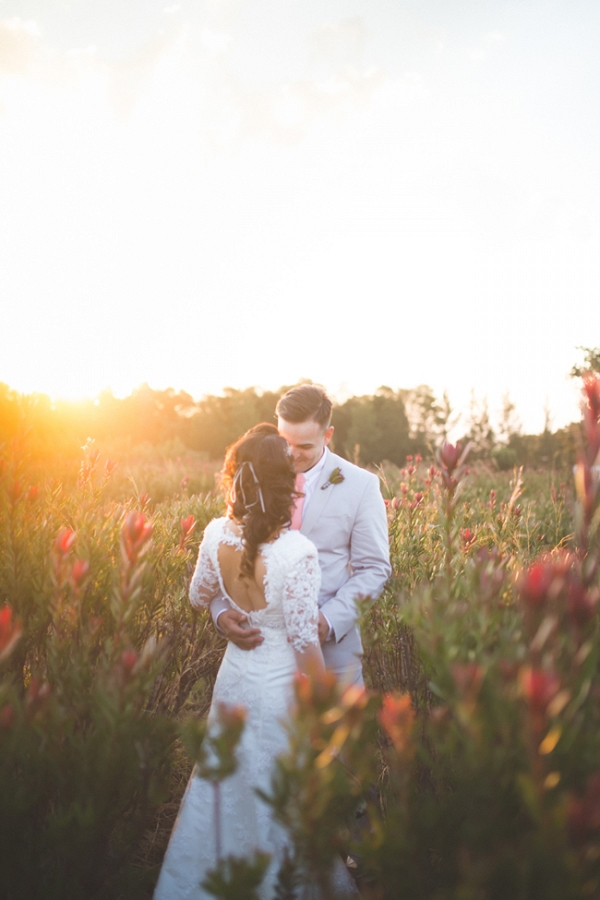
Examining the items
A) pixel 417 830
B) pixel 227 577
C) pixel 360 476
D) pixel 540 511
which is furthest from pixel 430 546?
pixel 540 511

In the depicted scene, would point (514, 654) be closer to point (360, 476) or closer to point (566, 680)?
point (566, 680)

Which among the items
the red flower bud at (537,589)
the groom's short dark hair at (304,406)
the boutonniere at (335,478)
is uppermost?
the groom's short dark hair at (304,406)

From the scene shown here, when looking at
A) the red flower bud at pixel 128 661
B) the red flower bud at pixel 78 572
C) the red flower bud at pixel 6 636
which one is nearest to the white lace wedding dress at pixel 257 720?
the red flower bud at pixel 78 572

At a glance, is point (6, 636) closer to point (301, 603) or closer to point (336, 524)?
point (301, 603)

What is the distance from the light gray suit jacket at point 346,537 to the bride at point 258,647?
609mm

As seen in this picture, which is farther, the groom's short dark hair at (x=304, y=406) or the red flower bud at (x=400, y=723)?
the groom's short dark hair at (x=304, y=406)

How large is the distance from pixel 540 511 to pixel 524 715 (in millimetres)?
7396

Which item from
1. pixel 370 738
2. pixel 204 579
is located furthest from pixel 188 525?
pixel 370 738

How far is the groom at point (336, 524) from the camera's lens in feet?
9.61

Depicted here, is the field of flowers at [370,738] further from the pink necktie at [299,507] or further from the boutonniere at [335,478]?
the boutonniere at [335,478]

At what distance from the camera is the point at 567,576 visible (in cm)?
144

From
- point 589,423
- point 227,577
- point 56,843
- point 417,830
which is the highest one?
point 589,423

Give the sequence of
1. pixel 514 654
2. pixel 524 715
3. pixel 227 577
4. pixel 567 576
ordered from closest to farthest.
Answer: pixel 524 715
pixel 514 654
pixel 567 576
pixel 227 577

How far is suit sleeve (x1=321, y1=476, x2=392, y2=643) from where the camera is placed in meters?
2.89
